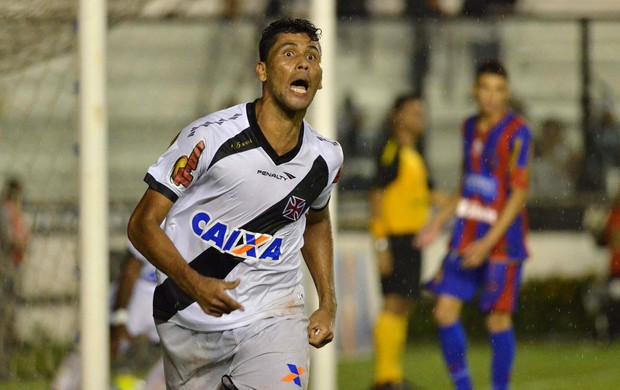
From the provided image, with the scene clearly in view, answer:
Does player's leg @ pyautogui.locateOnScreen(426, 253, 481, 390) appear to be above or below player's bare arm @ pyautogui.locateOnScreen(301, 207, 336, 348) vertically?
below

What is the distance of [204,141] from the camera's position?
4422 mm

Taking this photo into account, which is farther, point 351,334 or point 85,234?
point 351,334

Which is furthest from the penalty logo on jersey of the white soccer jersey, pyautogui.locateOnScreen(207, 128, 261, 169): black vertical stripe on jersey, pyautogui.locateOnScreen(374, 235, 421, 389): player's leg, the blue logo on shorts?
pyautogui.locateOnScreen(374, 235, 421, 389): player's leg

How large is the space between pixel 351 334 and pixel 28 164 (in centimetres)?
328

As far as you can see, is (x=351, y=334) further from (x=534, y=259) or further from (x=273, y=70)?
(x=273, y=70)

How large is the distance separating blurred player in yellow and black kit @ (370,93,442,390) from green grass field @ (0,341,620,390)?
421 millimetres

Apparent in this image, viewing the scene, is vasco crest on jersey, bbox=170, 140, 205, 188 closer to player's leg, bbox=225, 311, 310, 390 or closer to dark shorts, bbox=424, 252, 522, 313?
player's leg, bbox=225, 311, 310, 390

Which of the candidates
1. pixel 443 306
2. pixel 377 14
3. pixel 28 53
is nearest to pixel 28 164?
pixel 28 53

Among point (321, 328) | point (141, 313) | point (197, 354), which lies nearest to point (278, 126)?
point (321, 328)

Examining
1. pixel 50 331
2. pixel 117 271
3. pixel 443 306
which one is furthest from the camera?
pixel 117 271

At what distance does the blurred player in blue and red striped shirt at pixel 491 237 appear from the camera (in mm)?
7422

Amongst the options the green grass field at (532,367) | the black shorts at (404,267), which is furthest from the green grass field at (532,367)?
the black shorts at (404,267)

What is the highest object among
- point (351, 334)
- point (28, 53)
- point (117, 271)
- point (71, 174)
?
point (28, 53)

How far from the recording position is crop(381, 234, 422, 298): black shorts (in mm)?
8617
